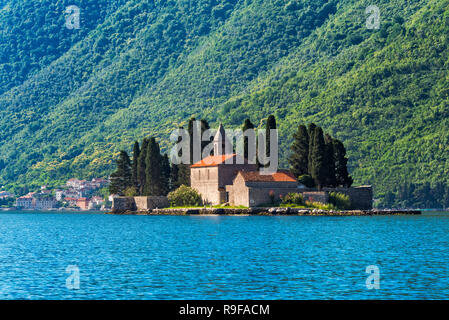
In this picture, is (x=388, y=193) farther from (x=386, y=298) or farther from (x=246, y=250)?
(x=386, y=298)

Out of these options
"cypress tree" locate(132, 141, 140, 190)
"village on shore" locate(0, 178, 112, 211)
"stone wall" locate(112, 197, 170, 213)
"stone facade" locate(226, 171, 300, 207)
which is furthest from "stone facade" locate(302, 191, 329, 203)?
"village on shore" locate(0, 178, 112, 211)

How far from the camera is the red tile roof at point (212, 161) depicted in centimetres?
9669

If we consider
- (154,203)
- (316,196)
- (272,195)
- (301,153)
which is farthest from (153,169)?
(316,196)

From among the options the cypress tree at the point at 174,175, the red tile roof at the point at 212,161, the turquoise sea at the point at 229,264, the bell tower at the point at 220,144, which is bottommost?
the turquoise sea at the point at 229,264

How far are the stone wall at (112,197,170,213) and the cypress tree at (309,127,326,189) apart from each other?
23.4 metres

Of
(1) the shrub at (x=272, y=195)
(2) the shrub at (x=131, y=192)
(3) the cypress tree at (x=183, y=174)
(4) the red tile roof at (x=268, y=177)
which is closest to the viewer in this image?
(4) the red tile roof at (x=268, y=177)

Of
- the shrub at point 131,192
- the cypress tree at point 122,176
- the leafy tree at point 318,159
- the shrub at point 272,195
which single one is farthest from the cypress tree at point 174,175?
the leafy tree at point 318,159

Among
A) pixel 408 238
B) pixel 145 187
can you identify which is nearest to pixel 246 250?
pixel 408 238

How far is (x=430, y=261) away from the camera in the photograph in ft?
131

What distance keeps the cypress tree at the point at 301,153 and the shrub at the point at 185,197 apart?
1495 cm

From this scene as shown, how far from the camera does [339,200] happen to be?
289ft

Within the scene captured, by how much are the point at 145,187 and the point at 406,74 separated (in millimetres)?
87548

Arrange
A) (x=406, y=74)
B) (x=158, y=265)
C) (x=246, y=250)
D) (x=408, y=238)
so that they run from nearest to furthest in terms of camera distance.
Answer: (x=158, y=265), (x=246, y=250), (x=408, y=238), (x=406, y=74)

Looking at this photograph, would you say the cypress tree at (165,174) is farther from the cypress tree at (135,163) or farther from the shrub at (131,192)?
the shrub at (131,192)
